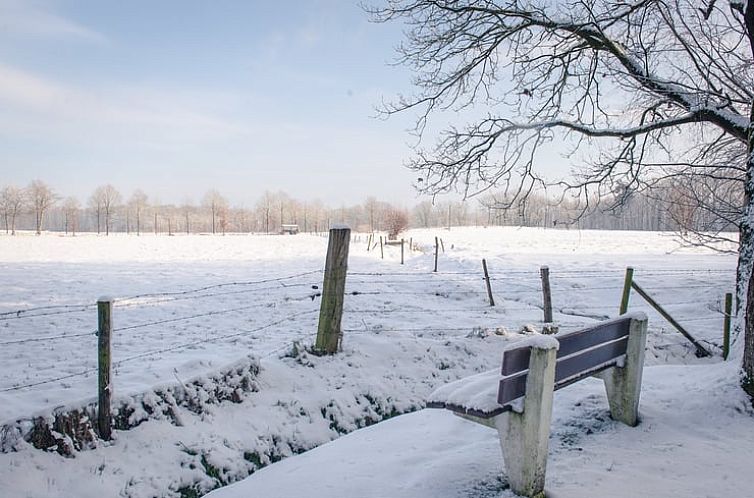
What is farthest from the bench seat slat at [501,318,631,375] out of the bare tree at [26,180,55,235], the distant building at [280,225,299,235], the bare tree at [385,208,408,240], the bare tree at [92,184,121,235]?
the bare tree at [92,184,121,235]

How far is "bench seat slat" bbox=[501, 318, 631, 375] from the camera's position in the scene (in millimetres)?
2869

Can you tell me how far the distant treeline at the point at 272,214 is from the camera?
9.12 m

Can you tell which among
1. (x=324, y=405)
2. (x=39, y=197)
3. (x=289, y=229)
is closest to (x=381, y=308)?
(x=324, y=405)

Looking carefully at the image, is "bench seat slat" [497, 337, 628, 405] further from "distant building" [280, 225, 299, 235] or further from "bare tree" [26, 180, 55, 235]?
"bare tree" [26, 180, 55, 235]

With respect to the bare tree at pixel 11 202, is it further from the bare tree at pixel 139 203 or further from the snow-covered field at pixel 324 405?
the snow-covered field at pixel 324 405

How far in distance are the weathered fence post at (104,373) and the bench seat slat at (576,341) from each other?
3.52m

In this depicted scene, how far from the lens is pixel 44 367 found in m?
5.95

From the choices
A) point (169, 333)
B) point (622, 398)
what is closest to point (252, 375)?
point (169, 333)

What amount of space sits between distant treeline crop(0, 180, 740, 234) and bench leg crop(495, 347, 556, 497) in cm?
594

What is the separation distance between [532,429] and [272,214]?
10870 cm

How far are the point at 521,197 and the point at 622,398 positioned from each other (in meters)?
5.45

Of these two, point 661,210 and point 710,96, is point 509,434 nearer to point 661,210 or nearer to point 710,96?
point 710,96

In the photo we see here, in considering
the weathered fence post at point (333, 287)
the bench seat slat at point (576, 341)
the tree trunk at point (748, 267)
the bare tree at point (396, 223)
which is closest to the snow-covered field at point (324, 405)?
the tree trunk at point (748, 267)

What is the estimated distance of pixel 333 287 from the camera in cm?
646
